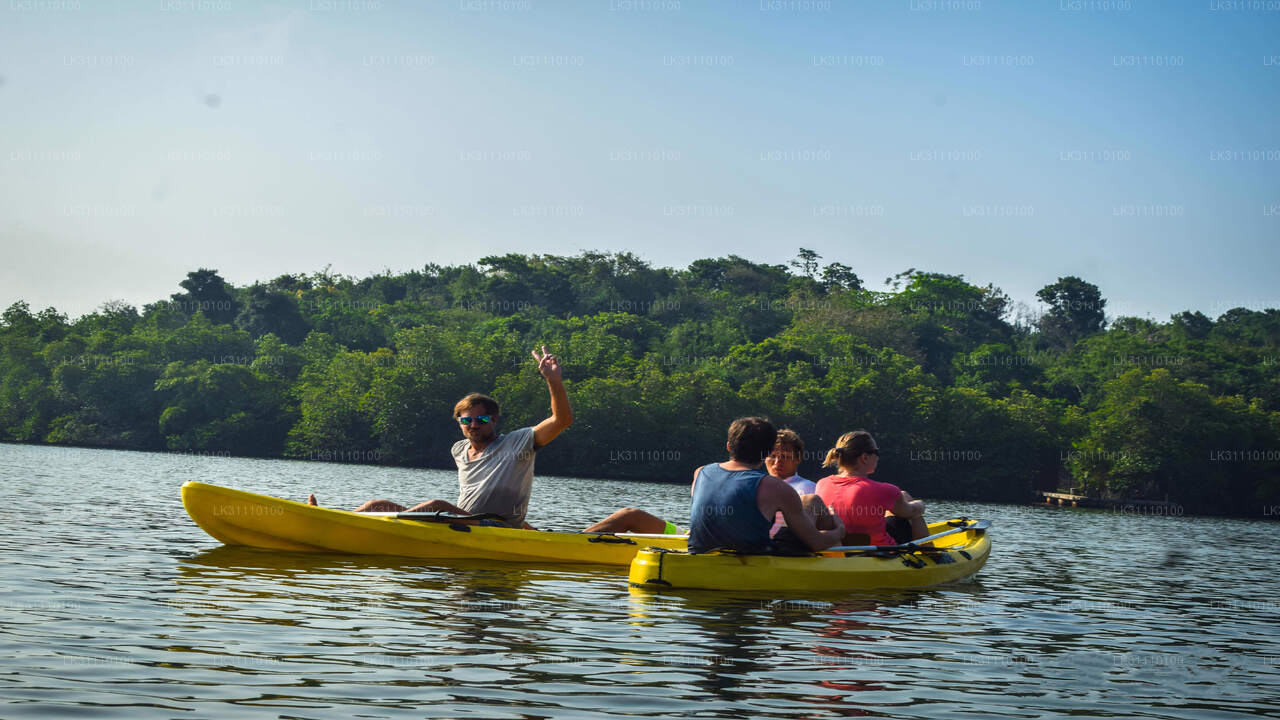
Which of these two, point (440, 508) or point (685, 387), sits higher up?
point (685, 387)

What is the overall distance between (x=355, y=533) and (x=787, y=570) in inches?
177

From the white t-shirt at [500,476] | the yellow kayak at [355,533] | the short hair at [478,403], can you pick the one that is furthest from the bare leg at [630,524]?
the short hair at [478,403]

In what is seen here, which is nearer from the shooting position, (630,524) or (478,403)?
(478,403)

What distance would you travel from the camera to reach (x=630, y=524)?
1204 centimetres

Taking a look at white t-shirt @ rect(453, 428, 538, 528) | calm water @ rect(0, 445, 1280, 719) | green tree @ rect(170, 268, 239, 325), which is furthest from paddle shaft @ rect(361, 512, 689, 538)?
green tree @ rect(170, 268, 239, 325)

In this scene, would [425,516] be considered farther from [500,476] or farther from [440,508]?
[500,476]

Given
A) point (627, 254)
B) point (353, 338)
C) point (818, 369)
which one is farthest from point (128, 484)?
point (627, 254)

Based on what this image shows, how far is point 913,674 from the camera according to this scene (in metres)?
6.59

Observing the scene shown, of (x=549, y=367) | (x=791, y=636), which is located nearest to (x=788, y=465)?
(x=549, y=367)

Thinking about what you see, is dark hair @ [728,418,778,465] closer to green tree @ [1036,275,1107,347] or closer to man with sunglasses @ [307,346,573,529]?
man with sunglasses @ [307,346,573,529]

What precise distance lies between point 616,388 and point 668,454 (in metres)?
4.65

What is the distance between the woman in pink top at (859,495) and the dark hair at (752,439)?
1605 millimetres

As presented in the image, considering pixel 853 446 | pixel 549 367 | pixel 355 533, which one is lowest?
pixel 355 533

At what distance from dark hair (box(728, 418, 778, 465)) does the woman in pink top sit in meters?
1.61
